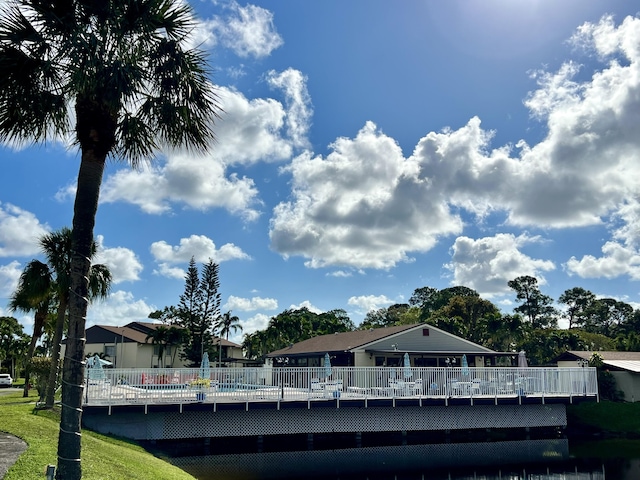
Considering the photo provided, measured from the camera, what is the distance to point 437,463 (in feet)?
76.0

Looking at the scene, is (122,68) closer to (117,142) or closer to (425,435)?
(117,142)

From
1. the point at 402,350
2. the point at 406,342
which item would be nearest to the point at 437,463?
the point at 402,350

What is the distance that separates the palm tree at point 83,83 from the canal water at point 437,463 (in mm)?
13046

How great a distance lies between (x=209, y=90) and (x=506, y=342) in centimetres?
5418

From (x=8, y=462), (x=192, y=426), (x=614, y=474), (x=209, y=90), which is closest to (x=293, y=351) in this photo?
(x=192, y=426)

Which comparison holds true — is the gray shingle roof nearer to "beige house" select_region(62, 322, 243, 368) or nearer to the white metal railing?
the white metal railing

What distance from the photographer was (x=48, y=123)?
30.9ft

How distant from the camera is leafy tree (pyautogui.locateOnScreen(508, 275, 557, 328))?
297 ft

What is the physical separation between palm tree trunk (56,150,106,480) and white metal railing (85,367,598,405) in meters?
15.3

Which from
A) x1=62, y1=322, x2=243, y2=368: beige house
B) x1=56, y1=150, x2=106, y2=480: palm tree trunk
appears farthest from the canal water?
x1=62, y1=322, x2=243, y2=368: beige house

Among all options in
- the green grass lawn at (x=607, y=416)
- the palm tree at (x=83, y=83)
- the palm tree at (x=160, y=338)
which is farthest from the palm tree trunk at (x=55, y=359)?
the palm tree at (x=160, y=338)

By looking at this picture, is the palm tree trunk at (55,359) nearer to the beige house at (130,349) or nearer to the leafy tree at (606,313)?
the beige house at (130,349)

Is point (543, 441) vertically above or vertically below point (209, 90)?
below

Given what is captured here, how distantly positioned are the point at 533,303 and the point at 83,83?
91074 millimetres
